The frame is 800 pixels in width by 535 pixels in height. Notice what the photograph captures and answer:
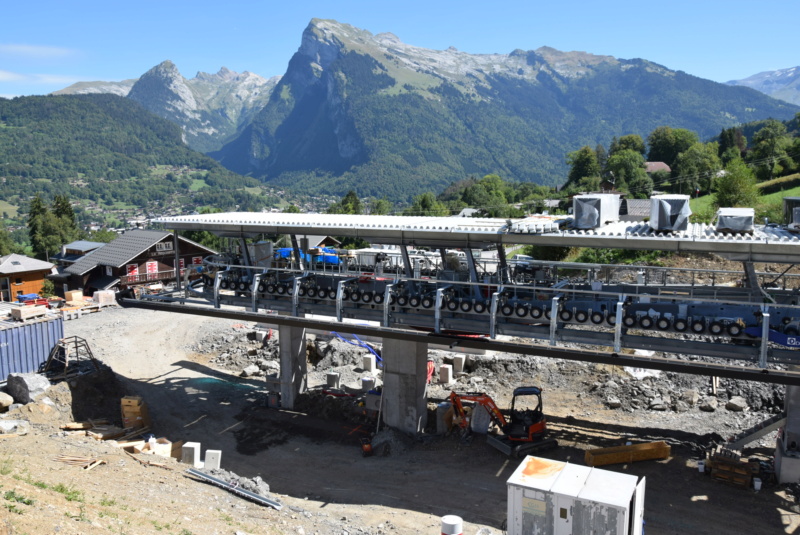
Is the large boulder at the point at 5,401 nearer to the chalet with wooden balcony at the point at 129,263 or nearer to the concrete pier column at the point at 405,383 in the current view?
the concrete pier column at the point at 405,383

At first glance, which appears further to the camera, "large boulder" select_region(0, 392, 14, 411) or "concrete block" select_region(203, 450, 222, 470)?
"large boulder" select_region(0, 392, 14, 411)

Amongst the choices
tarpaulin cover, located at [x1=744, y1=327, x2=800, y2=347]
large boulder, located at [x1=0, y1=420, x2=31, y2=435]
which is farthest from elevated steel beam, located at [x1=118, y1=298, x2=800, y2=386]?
large boulder, located at [x1=0, y1=420, x2=31, y2=435]

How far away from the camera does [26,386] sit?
1071 inches

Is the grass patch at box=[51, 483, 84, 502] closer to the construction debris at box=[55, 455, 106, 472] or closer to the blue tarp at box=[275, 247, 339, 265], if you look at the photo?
the construction debris at box=[55, 455, 106, 472]

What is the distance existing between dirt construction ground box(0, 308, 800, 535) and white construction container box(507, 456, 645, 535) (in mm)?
3084

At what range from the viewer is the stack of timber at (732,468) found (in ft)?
66.1

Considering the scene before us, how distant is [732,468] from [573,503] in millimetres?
8608

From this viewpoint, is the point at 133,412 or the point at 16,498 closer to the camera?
the point at 16,498

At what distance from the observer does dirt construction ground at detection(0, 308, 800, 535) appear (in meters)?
16.7

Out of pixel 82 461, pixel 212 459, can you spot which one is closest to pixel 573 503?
pixel 212 459

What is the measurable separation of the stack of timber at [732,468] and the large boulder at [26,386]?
27.1 meters

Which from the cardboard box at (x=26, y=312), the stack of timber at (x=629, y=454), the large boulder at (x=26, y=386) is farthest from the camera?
the cardboard box at (x=26, y=312)

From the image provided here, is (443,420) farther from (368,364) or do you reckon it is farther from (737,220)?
(737,220)

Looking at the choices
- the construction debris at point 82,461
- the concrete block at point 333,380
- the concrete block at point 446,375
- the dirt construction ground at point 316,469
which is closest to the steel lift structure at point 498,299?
the concrete block at point 333,380
